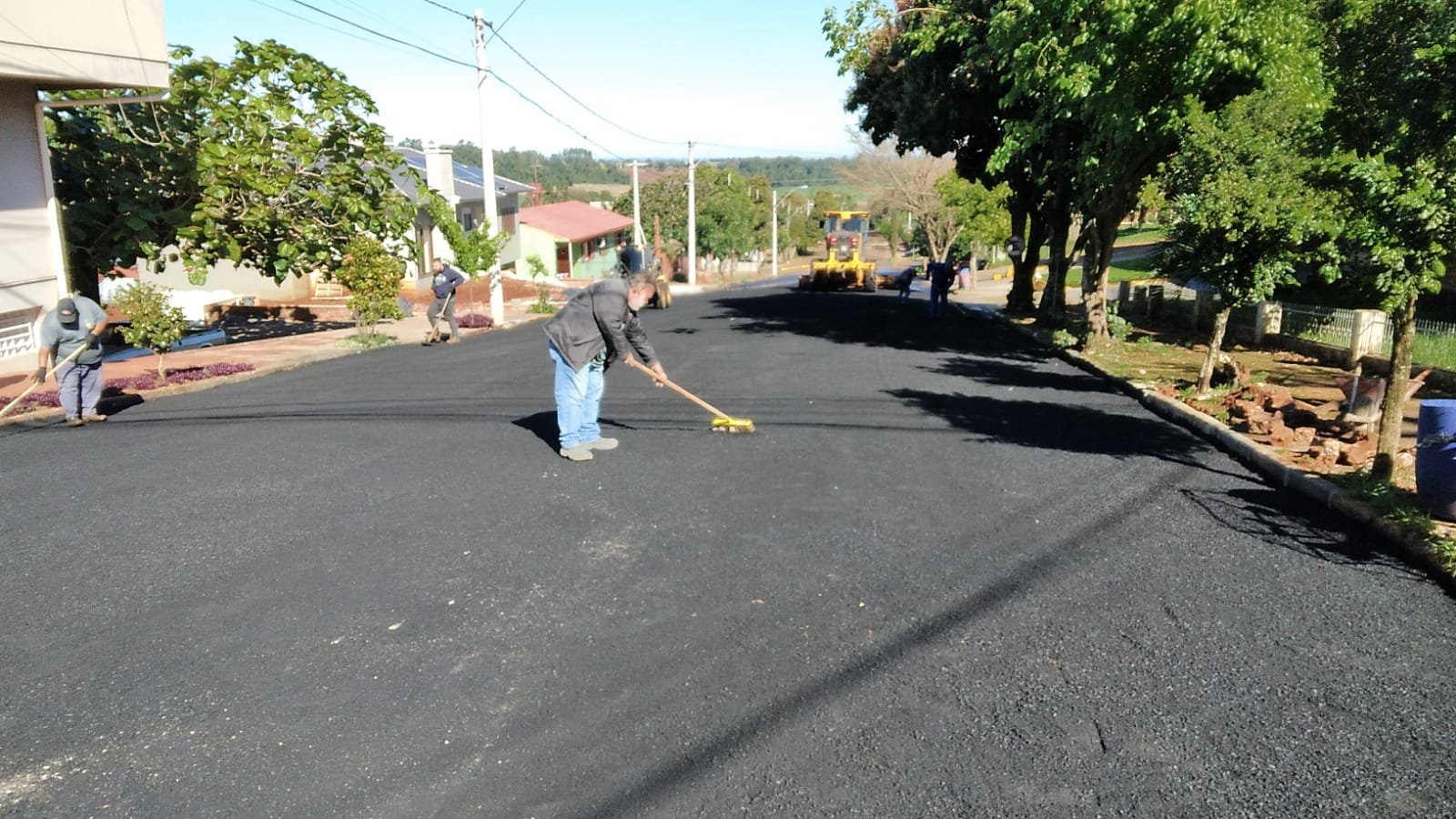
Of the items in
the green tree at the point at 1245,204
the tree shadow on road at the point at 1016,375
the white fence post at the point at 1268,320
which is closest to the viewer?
the green tree at the point at 1245,204

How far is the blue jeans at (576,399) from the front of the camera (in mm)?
7492

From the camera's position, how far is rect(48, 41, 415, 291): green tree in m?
15.4

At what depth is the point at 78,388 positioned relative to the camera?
9.30 metres

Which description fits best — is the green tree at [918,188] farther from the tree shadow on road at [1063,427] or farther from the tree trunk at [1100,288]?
the tree shadow on road at [1063,427]

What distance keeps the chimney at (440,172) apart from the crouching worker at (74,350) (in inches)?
922

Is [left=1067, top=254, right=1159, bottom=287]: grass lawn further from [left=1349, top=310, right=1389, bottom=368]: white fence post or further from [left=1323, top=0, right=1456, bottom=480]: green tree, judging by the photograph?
[left=1323, top=0, right=1456, bottom=480]: green tree

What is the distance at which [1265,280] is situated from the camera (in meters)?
9.19

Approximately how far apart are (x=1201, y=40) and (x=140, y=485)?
38.0ft

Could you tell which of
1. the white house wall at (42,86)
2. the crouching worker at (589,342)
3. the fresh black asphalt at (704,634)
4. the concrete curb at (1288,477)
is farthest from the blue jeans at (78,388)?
the concrete curb at (1288,477)

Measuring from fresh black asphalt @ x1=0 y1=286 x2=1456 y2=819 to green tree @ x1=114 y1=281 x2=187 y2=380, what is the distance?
323 centimetres

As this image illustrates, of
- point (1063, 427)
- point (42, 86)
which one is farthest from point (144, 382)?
point (1063, 427)

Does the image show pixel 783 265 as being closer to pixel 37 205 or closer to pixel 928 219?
pixel 928 219

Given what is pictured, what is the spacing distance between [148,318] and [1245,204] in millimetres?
12078

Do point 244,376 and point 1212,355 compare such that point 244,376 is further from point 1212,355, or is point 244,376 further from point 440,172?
point 440,172
